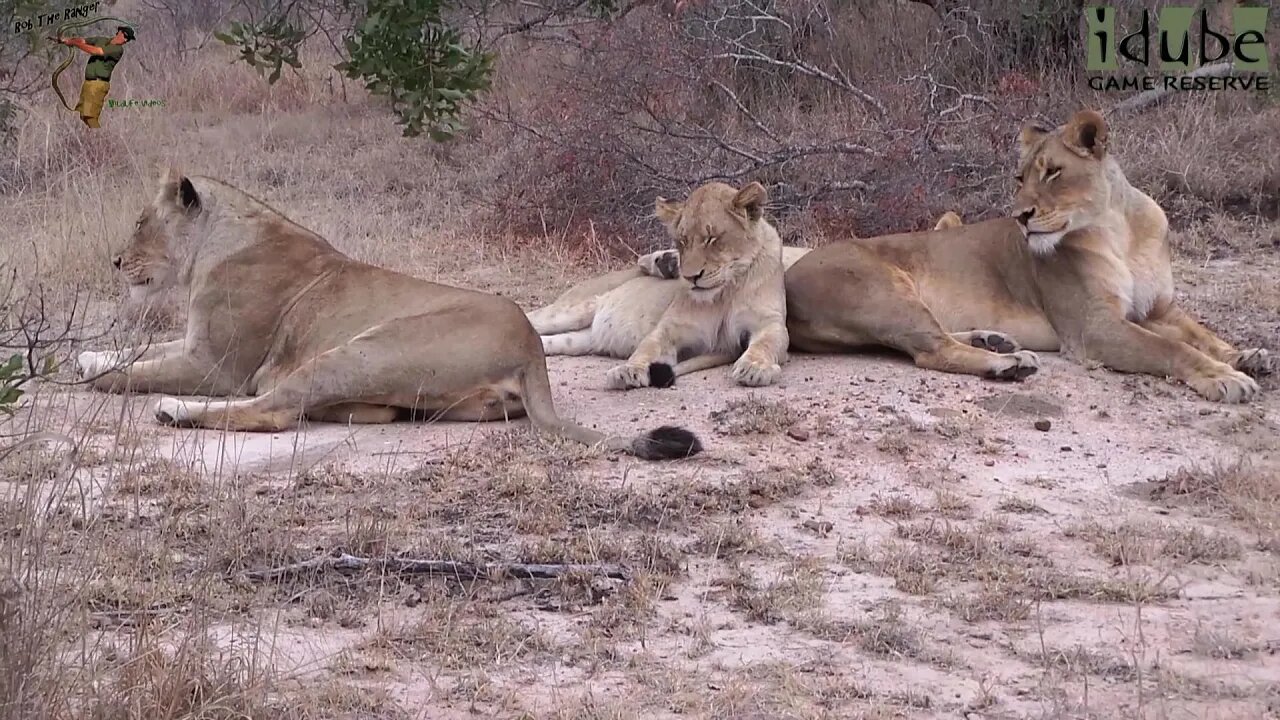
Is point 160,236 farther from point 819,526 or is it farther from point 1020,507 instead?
point 1020,507

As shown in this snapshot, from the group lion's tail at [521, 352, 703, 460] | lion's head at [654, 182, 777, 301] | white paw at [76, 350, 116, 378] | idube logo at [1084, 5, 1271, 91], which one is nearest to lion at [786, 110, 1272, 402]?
lion's head at [654, 182, 777, 301]

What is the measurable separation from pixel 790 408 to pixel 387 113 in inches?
296

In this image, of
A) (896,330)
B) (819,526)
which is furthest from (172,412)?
(896,330)

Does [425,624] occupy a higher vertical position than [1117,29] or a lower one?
lower

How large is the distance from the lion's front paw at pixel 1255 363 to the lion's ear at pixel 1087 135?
38.9 inches

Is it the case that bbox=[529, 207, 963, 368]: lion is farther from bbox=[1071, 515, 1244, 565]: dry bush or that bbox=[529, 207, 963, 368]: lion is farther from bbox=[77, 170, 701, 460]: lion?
bbox=[1071, 515, 1244, 565]: dry bush

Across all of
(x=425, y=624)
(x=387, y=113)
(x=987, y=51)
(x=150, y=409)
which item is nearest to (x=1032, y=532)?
(x=425, y=624)

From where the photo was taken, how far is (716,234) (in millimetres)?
6621

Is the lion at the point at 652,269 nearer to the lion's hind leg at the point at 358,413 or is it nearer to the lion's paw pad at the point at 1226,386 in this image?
the lion's paw pad at the point at 1226,386

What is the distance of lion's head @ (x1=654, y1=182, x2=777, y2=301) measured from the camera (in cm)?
657

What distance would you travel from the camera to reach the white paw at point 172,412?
18.3 feet

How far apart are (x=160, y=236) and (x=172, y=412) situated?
3.30 feet

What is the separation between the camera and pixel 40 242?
7.99 meters

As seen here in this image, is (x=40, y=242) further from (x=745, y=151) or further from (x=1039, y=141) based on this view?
(x=1039, y=141)
